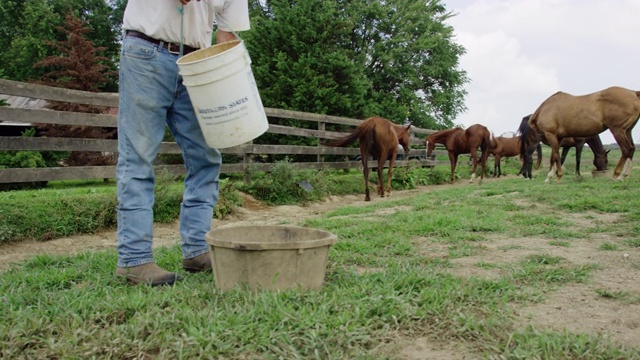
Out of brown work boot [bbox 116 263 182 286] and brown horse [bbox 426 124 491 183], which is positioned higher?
brown horse [bbox 426 124 491 183]

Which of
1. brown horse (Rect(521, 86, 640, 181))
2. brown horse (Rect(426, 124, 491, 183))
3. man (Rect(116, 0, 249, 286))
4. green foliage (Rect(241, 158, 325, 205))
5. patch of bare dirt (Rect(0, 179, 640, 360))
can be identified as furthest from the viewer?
brown horse (Rect(426, 124, 491, 183))

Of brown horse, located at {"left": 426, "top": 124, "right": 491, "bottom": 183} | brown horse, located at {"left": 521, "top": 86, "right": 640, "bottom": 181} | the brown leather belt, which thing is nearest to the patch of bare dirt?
the brown leather belt

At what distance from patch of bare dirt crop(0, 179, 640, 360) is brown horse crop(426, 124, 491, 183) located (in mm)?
8591

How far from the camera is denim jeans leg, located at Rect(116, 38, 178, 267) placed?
2.53 meters

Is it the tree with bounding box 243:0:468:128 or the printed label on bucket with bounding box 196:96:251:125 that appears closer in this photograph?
the printed label on bucket with bounding box 196:96:251:125

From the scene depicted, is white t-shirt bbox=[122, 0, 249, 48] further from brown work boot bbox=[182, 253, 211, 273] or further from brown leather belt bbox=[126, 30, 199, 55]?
brown work boot bbox=[182, 253, 211, 273]

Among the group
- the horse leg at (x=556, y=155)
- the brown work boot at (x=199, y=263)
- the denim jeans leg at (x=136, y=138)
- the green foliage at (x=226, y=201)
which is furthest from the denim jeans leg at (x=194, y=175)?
the horse leg at (x=556, y=155)

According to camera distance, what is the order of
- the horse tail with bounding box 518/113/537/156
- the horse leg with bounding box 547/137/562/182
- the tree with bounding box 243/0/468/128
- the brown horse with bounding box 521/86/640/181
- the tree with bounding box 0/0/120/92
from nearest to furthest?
1. the brown horse with bounding box 521/86/640/181
2. the horse leg with bounding box 547/137/562/182
3. the horse tail with bounding box 518/113/537/156
4. the tree with bounding box 243/0/468/128
5. the tree with bounding box 0/0/120/92

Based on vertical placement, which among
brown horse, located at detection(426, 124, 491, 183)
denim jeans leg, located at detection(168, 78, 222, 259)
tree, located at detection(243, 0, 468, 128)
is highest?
tree, located at detection(243, 0, 468, 128)

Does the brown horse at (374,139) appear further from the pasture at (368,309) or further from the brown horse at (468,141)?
the pasture at (368,309)

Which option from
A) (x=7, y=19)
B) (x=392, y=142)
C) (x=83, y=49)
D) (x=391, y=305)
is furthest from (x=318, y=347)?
(x=7, y=19)

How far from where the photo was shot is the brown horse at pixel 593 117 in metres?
8.36

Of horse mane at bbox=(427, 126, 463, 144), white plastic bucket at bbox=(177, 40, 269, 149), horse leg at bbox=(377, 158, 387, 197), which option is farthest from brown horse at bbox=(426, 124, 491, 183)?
white plastic bucket at bbox=(177, 40, 269, 149)

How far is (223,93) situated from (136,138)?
0.54 metres
